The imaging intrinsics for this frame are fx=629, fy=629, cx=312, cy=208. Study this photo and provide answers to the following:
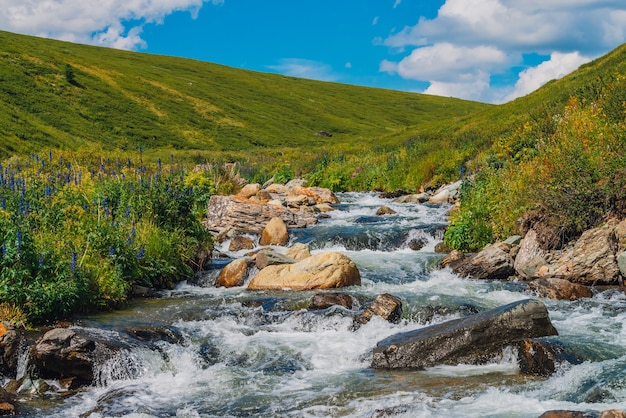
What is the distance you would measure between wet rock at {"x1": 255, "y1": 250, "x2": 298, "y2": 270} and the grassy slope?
105 ft

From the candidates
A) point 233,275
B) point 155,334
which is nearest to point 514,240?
point 233,275

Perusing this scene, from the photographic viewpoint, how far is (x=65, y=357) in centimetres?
815

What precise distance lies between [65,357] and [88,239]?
157 inches

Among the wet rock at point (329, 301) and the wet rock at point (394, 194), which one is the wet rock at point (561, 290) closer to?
the wet rock at point (329, 301)

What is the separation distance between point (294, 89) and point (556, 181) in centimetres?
13757

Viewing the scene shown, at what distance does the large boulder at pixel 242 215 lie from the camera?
19.6m

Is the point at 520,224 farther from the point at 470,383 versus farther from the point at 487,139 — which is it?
the point at 487,139

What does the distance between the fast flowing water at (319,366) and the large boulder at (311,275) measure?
0.35 meters

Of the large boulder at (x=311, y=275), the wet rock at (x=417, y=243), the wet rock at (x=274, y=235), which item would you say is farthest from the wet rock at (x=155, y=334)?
the wet rock at (x=417, y=243)

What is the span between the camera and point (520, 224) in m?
15.1

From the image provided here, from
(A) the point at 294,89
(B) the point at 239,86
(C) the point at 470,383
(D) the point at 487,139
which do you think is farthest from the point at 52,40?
(C) the point at 470,383

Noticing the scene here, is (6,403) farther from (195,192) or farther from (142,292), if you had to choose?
(195,192)

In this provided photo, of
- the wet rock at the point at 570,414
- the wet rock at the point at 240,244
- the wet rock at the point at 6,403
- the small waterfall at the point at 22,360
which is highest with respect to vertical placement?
the wet rock at the point at 240,244

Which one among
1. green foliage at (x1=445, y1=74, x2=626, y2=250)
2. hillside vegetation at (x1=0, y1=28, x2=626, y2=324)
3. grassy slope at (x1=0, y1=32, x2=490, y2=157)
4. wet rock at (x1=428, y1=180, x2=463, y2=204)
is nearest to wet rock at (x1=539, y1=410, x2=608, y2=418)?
hillside vegetation at (x1=0, y1=28, x2=626, y2=324)
